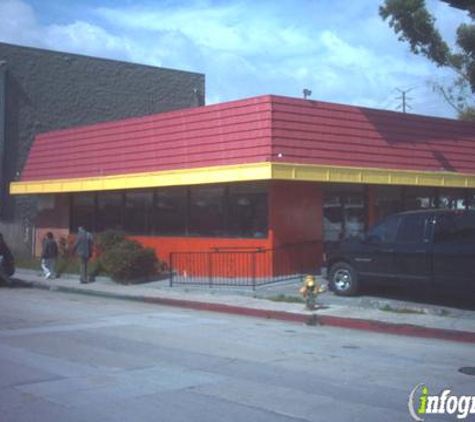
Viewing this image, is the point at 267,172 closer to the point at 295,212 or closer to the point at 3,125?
the point at 295,212

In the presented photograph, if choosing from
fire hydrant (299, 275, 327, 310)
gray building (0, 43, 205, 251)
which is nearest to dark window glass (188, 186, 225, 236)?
fire hydrant (299, 275, 327, 310)

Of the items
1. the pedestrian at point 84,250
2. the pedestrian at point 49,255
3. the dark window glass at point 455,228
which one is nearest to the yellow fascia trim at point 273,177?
the pedestrian at point 84,250

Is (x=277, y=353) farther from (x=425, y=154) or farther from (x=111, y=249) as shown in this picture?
(x=425, y=154)

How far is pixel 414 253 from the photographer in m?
14.9

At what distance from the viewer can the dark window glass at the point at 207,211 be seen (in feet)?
69.9

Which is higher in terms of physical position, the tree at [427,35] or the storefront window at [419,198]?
the tree at [427,35]

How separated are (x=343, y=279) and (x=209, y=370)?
26.9 feet

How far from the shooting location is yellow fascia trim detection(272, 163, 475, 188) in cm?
1880

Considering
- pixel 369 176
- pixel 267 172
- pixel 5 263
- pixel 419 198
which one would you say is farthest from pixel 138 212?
pixel 419 198

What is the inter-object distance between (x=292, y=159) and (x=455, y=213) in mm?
5813

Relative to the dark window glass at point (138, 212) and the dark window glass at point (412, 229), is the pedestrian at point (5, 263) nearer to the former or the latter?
the dark window glass at point (138, 212)

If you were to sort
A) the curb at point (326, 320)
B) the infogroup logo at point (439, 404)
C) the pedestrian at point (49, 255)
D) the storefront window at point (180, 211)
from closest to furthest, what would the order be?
the infogroup logo at point (439, 404) < the curb at point (326, 320) < the storefront window at point (180, 211) < the pedestrian at point (49, 255)

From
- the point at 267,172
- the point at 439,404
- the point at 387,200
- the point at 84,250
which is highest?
the point at 267,172

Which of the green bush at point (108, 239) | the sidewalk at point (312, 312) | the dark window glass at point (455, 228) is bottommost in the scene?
the sidewalk at point (312, 312)
